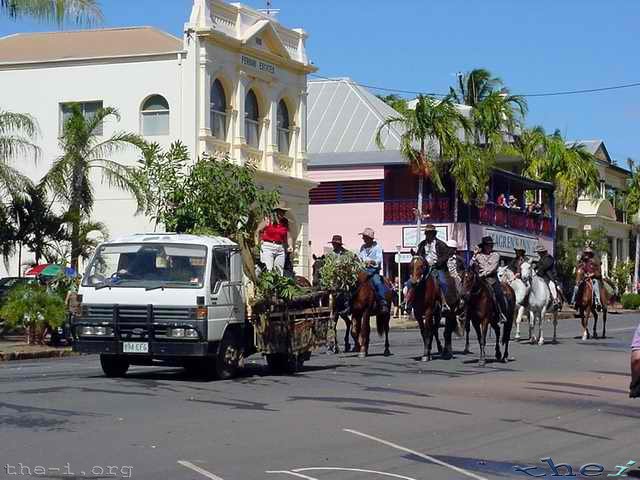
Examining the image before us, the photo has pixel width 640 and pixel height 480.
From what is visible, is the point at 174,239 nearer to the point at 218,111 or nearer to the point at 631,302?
the point at 218,111

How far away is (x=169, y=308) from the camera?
58.5ft

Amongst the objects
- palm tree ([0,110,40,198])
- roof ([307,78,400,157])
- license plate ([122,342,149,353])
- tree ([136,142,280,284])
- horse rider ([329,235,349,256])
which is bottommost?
license plate ([122,342,149,353])

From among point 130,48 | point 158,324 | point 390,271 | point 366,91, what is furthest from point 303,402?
point 366,91

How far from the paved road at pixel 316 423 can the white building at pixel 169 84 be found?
78.5ft

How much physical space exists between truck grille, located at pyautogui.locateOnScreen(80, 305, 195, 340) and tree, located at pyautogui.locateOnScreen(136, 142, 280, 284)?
223 cm

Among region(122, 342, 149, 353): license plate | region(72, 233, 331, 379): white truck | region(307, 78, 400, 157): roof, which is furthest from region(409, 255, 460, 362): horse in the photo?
region(307, 78, 400, 157): roof

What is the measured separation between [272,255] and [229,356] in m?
3.48

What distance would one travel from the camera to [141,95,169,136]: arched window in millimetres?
45406

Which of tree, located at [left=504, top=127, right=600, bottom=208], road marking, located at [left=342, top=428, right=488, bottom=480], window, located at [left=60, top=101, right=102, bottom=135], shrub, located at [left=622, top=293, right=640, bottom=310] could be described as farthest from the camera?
shrub, located at [left=622, top=293, right=640, bottom=310]

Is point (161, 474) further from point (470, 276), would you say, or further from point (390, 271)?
→ point (390, 271)

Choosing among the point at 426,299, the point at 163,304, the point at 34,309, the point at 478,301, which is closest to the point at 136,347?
the point at 163,304

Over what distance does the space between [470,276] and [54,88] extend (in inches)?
1075

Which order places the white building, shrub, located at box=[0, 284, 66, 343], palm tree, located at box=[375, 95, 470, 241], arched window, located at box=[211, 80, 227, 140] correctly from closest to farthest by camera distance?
shrub, located at box=[0, 284, 66, 343] → the white building → arched window, located at box=[211, 80, 227, 140] → palm tree, located at box=[375, 95, 470, 241]

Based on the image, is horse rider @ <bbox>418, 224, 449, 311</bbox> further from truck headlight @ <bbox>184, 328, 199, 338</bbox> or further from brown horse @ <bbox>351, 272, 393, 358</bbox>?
truck headlight @ <bbox>184, 328, 199, 338</bbox>
